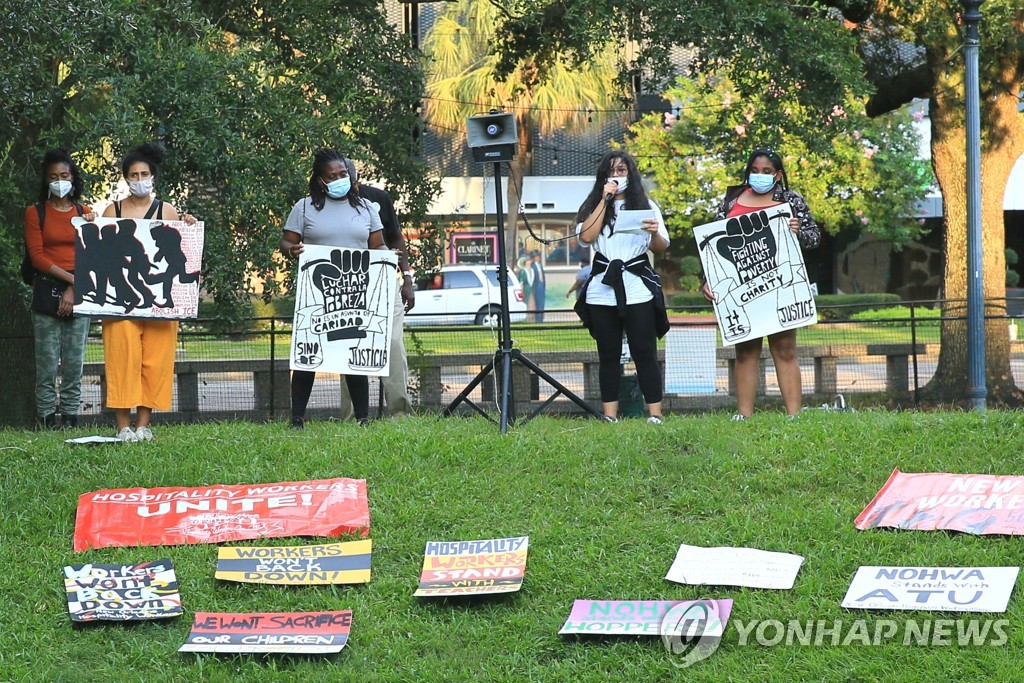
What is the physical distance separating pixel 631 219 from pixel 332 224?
7.06 feet

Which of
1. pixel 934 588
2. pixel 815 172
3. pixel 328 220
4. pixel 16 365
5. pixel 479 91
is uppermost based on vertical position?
pixel 479 91

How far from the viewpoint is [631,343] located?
29.8 ft

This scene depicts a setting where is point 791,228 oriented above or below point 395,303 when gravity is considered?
above

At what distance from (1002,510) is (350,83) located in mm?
8635

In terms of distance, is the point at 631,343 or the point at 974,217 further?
the point at 974,217

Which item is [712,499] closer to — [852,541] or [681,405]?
[852,541]

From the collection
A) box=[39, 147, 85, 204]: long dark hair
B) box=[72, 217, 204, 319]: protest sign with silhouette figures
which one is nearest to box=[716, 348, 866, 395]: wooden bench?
box=[72, 217, 204, 319]: protest sign with silhouette figures

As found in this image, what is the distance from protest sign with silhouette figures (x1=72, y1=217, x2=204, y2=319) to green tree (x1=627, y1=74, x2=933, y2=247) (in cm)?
2667

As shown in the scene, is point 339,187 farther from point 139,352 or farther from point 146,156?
point 139,352

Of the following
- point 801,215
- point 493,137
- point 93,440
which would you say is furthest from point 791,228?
point 93,440

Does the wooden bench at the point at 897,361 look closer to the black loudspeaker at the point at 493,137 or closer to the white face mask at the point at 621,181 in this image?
the white face mask at the point at 621,181

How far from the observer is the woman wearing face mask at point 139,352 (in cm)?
833

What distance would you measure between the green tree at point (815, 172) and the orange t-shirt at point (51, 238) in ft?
86.5

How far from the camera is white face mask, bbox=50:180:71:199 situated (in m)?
8.98
